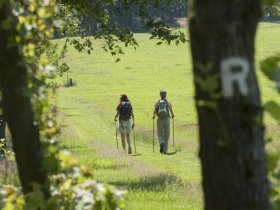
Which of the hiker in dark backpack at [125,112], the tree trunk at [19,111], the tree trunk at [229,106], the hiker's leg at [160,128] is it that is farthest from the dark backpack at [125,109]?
the tree trunk at [229,106]

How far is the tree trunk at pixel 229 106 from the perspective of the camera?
2438mm

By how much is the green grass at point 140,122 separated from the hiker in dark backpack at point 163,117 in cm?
60

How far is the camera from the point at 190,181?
1825 cm

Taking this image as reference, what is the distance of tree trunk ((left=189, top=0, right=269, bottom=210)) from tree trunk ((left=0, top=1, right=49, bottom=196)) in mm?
1105

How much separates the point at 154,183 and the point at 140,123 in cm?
2503

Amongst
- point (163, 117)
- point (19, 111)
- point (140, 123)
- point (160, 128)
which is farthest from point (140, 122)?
point (19, 111)

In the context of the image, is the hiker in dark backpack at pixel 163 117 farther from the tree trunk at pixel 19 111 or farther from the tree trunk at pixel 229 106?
the tree trunk at pixel 229 106

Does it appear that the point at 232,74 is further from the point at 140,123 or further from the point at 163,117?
the point at 140,123

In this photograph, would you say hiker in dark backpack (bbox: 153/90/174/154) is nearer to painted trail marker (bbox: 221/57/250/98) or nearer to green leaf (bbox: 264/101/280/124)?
green leaf (bbox: 264/101/280/124)

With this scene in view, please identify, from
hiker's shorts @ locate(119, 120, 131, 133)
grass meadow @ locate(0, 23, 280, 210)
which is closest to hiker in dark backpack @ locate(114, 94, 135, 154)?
hiker's shorts @ locate(119, 120, 131, 133)

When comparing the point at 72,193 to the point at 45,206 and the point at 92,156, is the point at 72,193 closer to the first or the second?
the point at 45,206

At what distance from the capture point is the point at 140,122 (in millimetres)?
43125

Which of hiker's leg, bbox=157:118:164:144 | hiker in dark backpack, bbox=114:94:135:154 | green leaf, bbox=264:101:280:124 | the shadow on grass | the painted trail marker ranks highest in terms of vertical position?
the painted trail marker

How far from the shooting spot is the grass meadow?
16.1 m
